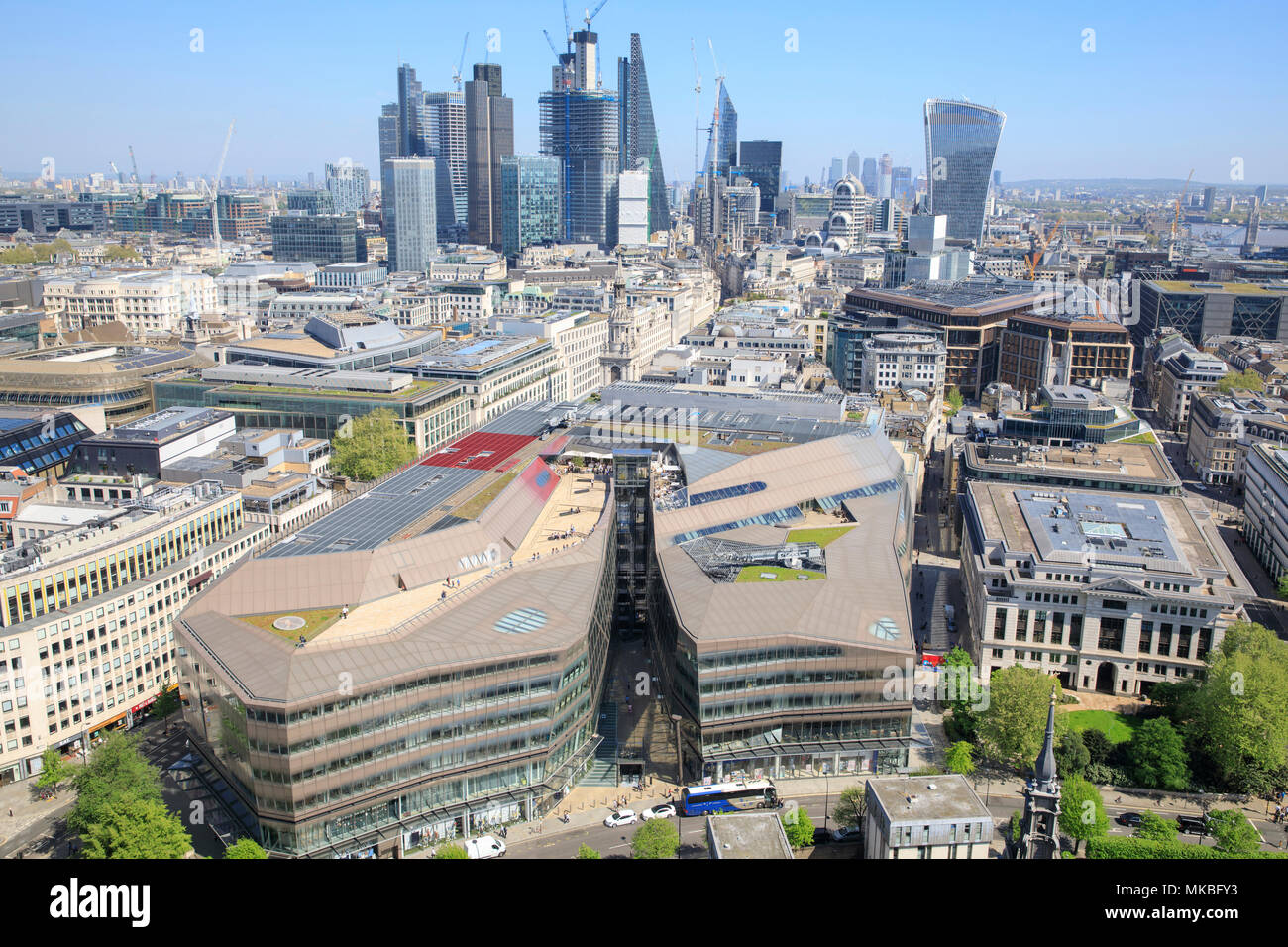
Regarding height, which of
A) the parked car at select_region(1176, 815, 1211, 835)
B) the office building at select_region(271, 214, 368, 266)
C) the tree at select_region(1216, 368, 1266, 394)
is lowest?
the parked car at select_region(1176, 815, 1211, 835)

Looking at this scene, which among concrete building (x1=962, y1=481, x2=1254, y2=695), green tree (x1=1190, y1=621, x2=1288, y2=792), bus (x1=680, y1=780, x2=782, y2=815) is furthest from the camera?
concrete building (x1=962, y1=481, x2=1254, y2=695)

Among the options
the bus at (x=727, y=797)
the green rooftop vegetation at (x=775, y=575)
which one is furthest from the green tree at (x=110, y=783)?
the green rooftop vegetation at (x=775, y=575)

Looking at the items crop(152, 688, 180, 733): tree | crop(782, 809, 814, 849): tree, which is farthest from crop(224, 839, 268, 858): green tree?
crop(782, 809, 814, 849): tree

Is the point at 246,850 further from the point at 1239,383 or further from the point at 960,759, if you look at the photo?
the point at 1239,383

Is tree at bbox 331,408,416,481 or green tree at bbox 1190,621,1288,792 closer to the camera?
green tree at bbox 1190,621,1288,792

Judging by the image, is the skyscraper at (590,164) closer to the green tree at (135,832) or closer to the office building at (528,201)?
the office building at (528,201)

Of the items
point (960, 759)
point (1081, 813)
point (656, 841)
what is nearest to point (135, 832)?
point (656, 841)

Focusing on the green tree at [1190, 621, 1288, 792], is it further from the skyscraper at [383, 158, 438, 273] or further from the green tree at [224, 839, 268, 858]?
the skyscraper at [383, 158, 438, 273]
